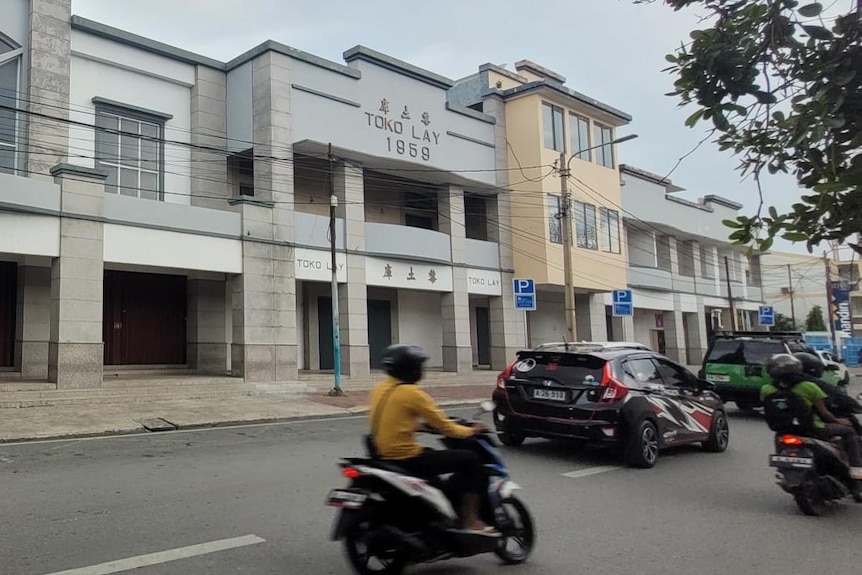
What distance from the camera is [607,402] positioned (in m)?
8.84

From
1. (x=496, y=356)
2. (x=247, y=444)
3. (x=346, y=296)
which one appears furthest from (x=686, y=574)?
(x=496, y=356)

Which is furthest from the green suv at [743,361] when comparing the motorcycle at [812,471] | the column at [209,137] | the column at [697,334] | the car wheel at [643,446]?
the column at [697,334]

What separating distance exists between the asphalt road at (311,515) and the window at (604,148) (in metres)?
20.7

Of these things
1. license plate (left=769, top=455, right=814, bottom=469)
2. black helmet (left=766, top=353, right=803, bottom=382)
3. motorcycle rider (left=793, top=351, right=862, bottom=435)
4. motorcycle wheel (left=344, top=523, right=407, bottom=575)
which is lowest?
motorcycle wheel (left=344, top=523, right=407, bottom=575)

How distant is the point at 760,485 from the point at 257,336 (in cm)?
1346

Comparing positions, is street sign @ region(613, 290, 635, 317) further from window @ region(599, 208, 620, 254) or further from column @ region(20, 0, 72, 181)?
column @ region(20, 0, 72, 181)

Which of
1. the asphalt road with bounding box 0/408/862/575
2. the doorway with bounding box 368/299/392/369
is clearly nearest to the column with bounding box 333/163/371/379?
the doorway with bounding box 368/299/392/369

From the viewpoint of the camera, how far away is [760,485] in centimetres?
802

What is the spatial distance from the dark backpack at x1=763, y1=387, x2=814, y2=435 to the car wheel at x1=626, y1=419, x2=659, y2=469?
6.70 feet

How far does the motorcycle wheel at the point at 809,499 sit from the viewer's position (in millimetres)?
6492

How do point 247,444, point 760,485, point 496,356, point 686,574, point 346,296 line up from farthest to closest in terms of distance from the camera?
point 496,356 < point 346,296 < point 247,444 < point 760,485 < point 686,574

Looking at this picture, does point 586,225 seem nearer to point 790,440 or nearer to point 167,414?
point 167,414

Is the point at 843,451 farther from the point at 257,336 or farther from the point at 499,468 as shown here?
the point at 257,336

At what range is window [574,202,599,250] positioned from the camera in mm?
27609
